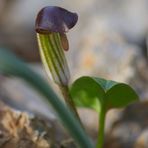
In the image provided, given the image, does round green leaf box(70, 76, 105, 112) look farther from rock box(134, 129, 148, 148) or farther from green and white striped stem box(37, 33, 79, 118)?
rock box(134, 129, 148, 148)

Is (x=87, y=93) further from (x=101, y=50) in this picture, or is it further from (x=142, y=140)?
(x=101, y=50)

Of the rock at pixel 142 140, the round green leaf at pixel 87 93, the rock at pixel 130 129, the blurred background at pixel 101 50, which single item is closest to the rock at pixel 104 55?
the blurred background at pixel 101 50

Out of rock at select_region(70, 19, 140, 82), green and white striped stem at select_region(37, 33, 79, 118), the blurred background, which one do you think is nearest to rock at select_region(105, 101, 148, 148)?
the blurred background

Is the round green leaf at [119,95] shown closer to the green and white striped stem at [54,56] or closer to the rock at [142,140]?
the green and white striped stem at [54,56]

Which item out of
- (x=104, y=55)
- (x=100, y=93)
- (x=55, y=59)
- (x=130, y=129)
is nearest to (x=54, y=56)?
(x=55, y=59)

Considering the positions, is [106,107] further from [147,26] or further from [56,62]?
[147,26]

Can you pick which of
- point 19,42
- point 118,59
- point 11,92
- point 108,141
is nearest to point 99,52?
point 118,59
